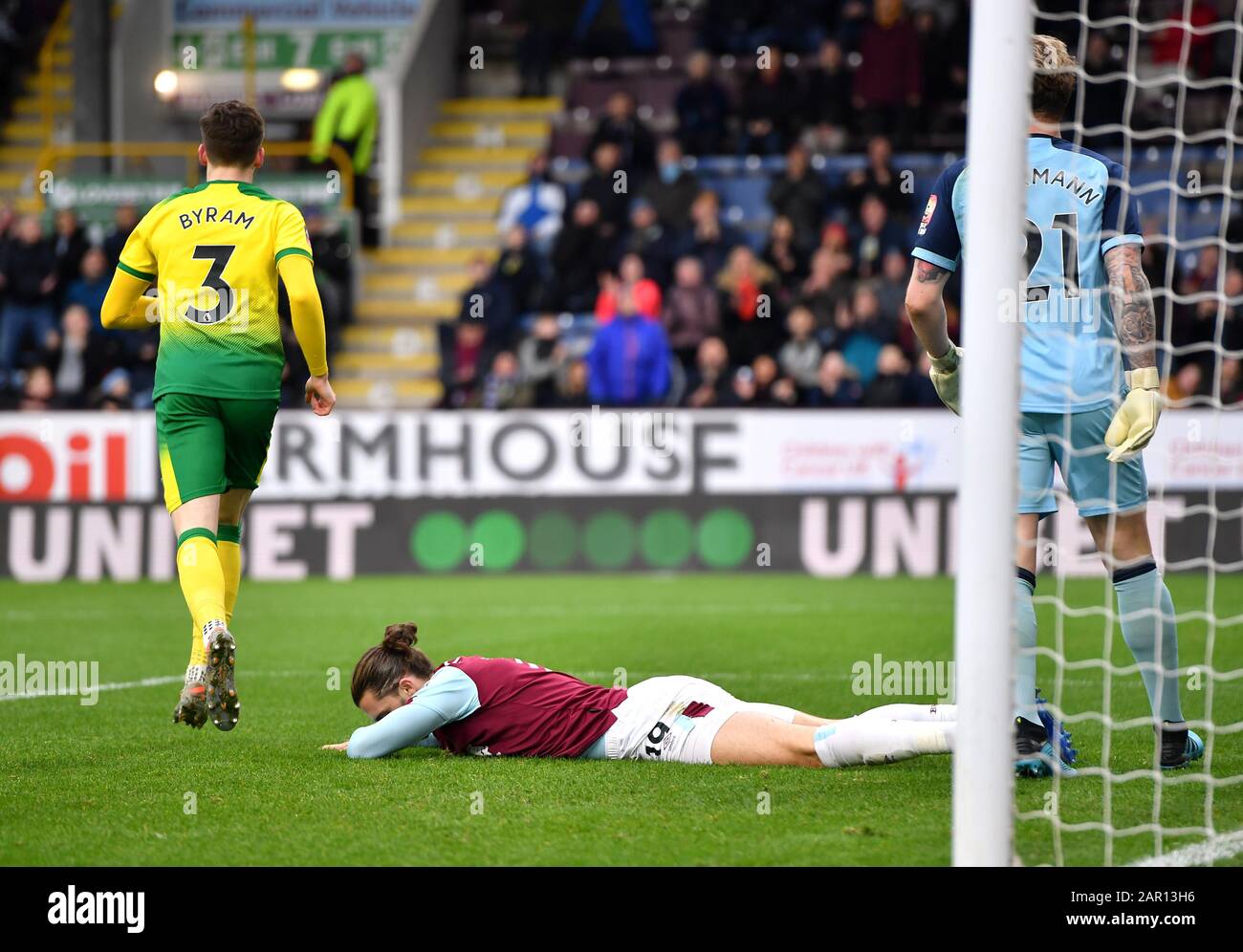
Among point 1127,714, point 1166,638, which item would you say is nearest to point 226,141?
point 1166,638

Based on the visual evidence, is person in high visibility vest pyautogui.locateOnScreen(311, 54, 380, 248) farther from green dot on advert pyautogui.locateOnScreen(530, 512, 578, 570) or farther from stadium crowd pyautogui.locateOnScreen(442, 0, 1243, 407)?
green dot on advert pyautogui.locateOnScreen(530, 512, 578, 570)

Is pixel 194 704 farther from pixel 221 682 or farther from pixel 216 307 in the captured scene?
pixel 216 307

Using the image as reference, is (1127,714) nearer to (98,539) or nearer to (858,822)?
(858,822)

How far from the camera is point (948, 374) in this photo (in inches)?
206

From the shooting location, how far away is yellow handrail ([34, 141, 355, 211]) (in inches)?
698

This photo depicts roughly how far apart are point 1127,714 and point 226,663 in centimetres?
340

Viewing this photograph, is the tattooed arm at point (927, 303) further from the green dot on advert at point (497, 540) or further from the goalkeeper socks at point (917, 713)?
the green dot on advert at point (497, 540)

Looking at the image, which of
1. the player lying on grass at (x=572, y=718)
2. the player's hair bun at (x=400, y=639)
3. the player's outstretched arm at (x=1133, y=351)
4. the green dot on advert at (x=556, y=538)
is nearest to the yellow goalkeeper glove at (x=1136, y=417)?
the player's outstretched arm at (x=1133, y=351)

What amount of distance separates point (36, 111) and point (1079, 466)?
1894cm

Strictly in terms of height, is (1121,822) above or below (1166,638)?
below

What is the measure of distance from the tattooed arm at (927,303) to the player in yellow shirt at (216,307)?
79.2 inches

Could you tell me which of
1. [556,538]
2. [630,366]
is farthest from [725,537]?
[630,366]

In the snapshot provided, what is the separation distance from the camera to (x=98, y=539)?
12883mm

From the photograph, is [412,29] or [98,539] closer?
[98,539]
